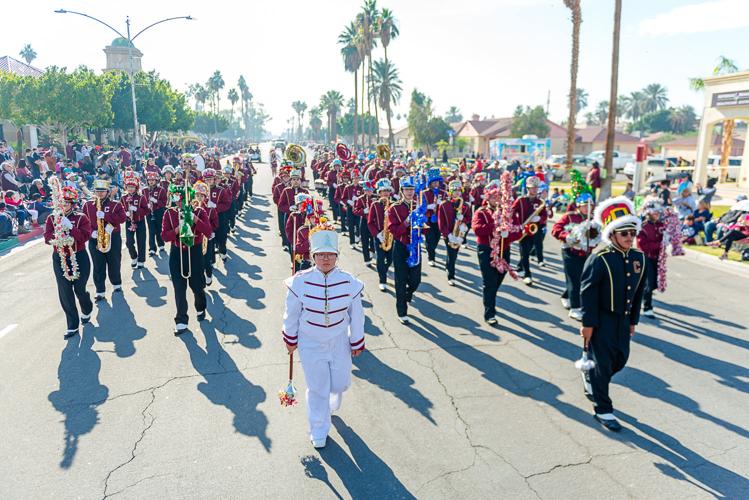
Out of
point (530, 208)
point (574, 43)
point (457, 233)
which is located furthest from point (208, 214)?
point (574, 43)

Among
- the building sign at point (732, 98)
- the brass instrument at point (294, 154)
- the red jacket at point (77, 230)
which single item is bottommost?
the red jacket at point (77, 230)

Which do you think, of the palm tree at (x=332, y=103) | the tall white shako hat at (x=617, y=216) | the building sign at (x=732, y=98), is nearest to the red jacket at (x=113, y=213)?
the tall white shako hat at (x=617, y=216)

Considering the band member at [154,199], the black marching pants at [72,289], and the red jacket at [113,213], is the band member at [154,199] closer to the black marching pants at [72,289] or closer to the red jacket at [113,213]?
the red jacket at [113,213]

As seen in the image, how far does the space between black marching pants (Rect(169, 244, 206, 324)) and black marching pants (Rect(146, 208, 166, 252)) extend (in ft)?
14.1

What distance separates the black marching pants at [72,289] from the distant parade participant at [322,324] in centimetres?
429

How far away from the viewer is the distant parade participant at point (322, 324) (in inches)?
179

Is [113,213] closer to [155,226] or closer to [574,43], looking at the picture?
[155,226]

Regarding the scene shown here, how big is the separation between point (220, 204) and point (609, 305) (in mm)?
9010

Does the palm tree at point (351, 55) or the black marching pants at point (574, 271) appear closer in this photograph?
the black marching pants at point (574, 271)

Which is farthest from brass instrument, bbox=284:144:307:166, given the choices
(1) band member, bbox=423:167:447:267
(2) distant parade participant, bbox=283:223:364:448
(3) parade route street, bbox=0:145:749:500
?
(2) distant parade participant, bbox=283:223:364:448

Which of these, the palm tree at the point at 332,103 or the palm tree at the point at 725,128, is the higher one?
the palm tree at the point at 332,103

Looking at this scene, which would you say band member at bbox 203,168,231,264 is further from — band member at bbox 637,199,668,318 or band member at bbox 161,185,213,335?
band member at bbox 637,199,668,318

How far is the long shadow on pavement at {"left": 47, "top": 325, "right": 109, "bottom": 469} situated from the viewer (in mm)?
4930

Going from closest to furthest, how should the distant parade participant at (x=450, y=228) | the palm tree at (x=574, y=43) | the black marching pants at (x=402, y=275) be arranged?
the black marching pants at (x=402, y=275) < the distant parade participant at (x=450, y=228) < the palm tree at (x=574, y=43)
